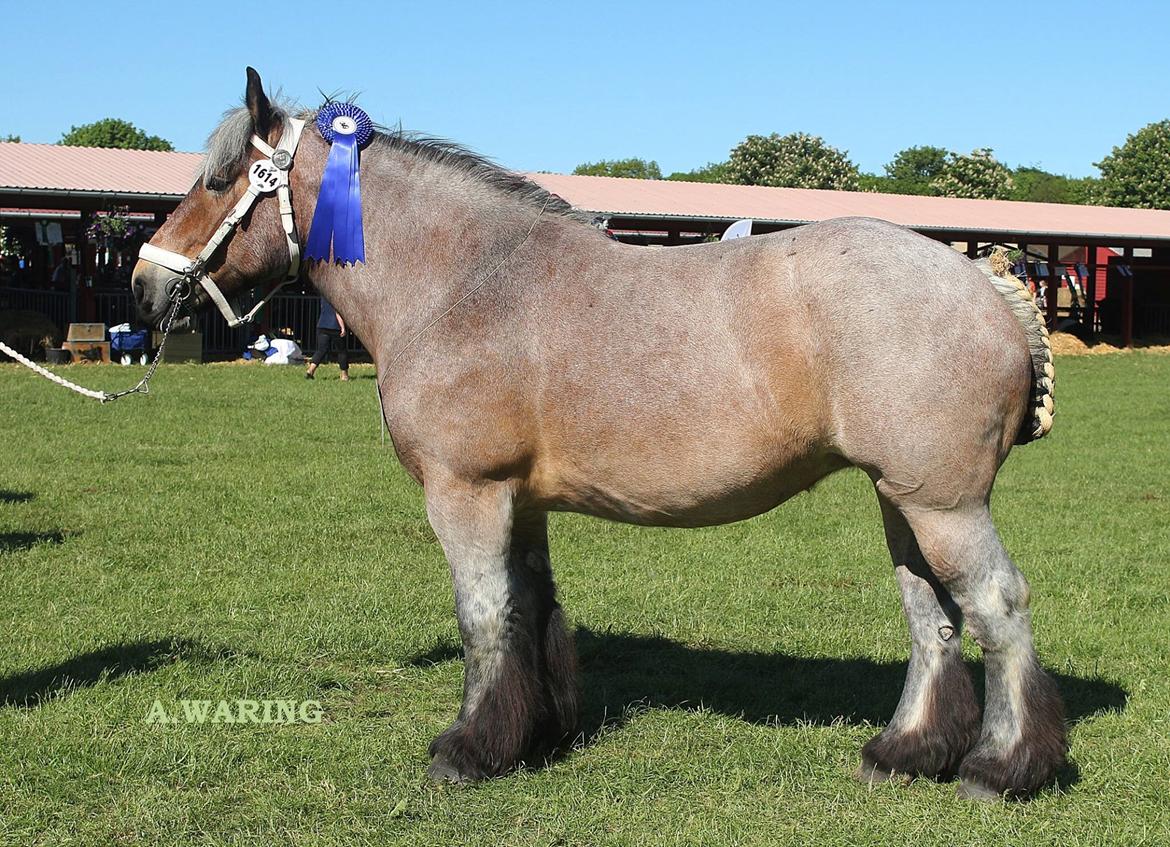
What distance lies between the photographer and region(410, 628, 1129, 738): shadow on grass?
17.3 feet

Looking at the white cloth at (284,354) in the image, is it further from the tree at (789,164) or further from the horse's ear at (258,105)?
the tree at (789,164)

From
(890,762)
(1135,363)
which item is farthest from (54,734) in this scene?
(1135,363)

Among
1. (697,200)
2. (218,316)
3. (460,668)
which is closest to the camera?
(460,668)

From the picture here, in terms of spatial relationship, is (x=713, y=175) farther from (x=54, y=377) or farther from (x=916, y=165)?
(x=54, y=377)

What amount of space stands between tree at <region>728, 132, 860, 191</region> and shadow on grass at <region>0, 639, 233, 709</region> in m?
84.5

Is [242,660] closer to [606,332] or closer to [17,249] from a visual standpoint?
[606,332]

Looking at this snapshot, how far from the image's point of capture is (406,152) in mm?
4762

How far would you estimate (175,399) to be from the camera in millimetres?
17203

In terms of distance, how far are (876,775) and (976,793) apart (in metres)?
0.38

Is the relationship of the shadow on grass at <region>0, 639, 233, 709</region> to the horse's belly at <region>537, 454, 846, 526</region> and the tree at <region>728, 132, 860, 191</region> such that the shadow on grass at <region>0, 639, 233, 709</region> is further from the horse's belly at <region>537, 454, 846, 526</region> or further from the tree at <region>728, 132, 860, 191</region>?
the tree at <region>728, 132, 860, 191</region>

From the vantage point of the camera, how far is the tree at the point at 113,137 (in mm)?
76875

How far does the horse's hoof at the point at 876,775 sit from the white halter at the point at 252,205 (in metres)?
3.03

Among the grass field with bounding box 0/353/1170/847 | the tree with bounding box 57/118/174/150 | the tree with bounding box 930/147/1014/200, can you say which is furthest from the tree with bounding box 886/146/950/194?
the grass field with bounding box 0/353/1170/847

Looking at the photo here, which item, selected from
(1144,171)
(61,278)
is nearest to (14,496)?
(61,278)
